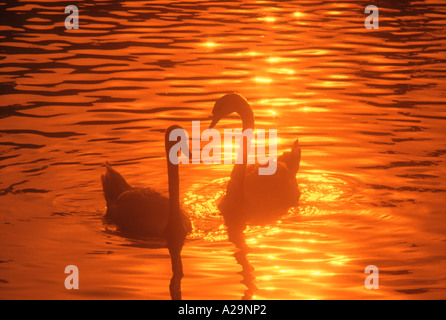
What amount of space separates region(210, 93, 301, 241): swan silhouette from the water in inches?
9.8

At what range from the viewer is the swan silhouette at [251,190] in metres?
11.4

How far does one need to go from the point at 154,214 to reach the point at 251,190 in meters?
1.69

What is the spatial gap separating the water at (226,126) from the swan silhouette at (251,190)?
9.8 inches

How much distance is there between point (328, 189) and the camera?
39.8 ft

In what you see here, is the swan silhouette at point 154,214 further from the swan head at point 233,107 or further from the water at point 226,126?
the swan head at point 233,107

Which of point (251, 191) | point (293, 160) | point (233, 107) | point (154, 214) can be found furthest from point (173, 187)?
point (293, 160)

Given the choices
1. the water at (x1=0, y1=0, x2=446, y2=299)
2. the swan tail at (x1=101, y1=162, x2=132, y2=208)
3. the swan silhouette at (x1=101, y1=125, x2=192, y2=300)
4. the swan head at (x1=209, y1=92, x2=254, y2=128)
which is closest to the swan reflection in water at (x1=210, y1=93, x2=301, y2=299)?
the swan head at (x1=209, y1=92, x2=254, y2=128)

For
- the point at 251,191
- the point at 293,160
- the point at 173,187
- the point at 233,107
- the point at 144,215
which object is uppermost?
the point at 233,107

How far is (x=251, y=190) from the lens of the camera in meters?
11.8

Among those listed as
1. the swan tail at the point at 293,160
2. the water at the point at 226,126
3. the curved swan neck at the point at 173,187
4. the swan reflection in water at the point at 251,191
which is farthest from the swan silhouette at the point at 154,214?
the swan tail at the point at 293,160

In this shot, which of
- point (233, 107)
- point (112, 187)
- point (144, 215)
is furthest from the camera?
point (233, 107)

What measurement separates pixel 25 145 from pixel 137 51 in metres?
6.19

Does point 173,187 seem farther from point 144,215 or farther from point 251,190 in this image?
point 251,190
